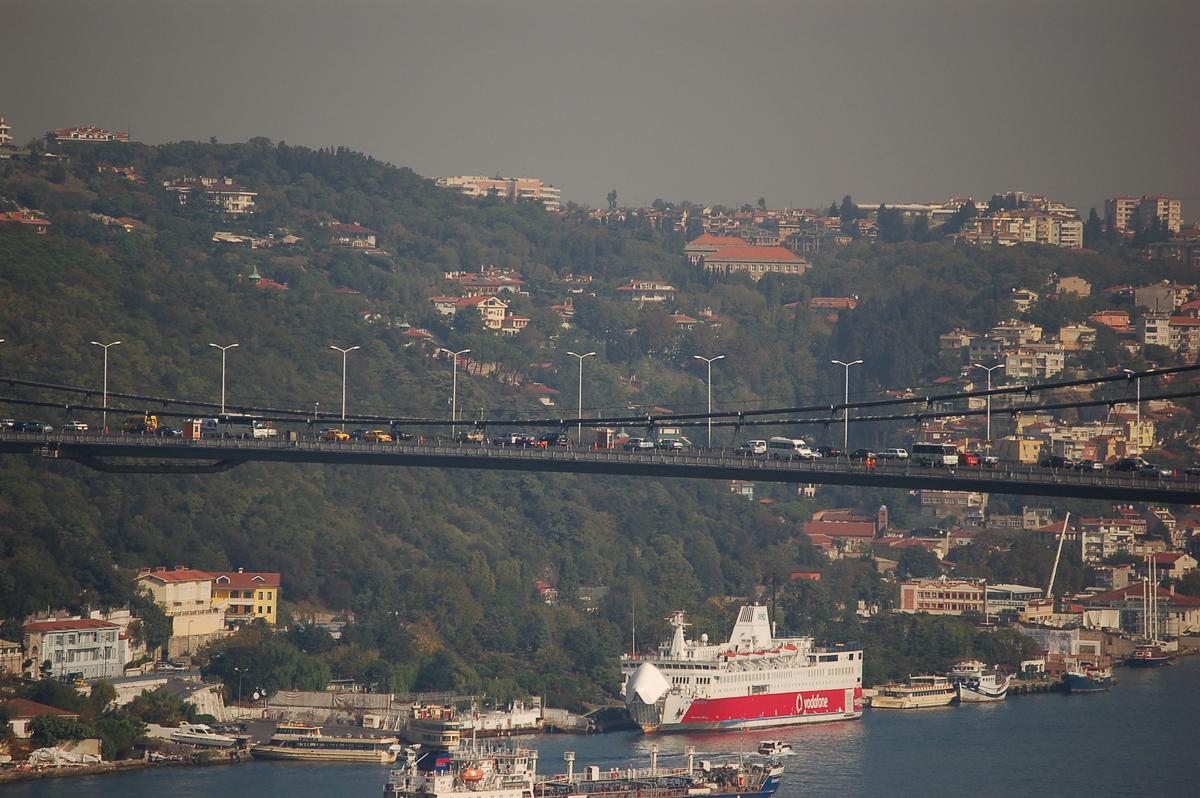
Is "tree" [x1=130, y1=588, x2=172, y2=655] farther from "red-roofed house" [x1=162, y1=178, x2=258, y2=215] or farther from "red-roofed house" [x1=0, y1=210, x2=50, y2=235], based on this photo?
"red-roofed house" [x1=162, y1=178, x2=258, y2=215]

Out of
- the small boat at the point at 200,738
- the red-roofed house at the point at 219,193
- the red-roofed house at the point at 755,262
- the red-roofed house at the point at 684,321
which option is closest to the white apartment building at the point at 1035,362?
the red-roofed house at the point at 684,321

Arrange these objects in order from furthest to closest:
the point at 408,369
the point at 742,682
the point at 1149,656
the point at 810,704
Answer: the point at 408,369 → the point at 1149,656 → the point at 810,704 → the point at 742,682

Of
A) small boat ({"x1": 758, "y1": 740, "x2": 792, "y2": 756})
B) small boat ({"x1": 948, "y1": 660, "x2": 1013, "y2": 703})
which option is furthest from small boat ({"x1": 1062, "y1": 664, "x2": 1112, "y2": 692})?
small boat ({"x1": 758, "y1": 740, "x2": 792, "y2": 756})

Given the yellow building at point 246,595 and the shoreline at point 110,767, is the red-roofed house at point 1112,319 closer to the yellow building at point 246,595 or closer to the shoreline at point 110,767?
the yellow building at point 246,595

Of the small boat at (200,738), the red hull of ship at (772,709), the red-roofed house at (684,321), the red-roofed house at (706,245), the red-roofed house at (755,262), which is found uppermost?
the red-roofed house at (706,245)

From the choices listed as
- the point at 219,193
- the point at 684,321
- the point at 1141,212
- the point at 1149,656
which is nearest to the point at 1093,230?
the point at 1141,212

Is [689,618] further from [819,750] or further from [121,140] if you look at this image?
[121,140]

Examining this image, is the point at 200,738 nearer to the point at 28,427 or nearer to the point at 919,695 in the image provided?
the point at 28,427

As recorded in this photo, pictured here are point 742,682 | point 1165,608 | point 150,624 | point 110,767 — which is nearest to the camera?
point 110,767
